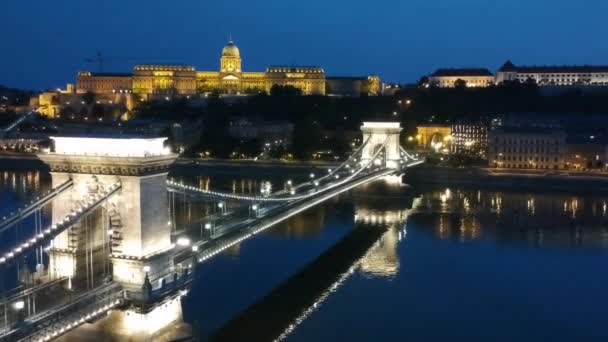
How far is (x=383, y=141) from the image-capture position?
20.7 metres

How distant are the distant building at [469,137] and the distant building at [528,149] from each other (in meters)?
2.36

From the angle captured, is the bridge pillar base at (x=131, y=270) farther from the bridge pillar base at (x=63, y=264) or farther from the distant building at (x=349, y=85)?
the distant building at (x=349, y=85)

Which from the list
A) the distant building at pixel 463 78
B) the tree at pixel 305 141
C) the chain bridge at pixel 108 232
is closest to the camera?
the chain bridge at pixel 108 232

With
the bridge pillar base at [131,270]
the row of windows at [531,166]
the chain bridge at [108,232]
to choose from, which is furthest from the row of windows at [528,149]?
the bridge pillar base at [131,270]

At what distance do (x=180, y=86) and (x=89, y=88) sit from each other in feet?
20.4

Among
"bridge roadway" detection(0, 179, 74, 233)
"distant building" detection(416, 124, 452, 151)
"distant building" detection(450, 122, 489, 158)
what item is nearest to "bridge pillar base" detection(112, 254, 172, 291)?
"bridge roadway" detection(0, 179, 74, 233)

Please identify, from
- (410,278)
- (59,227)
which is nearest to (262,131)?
(410,278)

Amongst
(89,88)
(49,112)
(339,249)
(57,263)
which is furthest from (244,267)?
(89,88)

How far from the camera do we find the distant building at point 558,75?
41.0 meters

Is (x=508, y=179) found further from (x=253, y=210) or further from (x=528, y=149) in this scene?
(x=253, y=210)

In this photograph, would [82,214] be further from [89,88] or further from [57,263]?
[89,88]

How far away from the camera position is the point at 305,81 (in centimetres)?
4575

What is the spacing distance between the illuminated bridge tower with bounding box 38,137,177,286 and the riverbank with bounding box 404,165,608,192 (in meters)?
16.1

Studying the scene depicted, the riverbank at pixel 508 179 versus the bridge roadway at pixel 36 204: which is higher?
the bridge roadway at pixel 36 204
